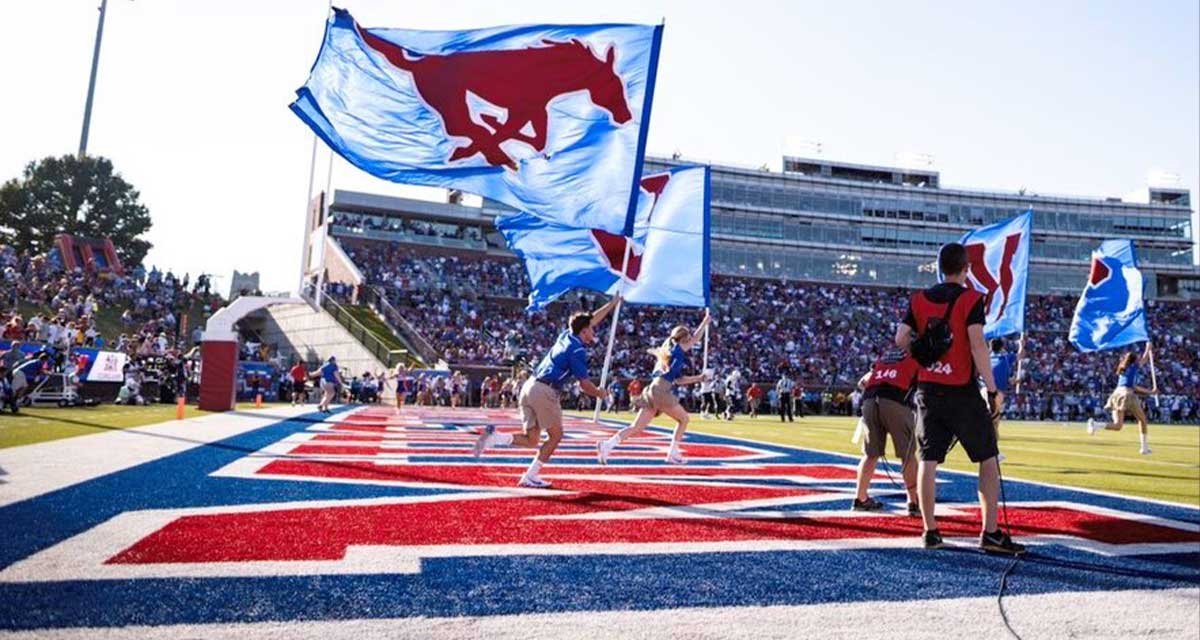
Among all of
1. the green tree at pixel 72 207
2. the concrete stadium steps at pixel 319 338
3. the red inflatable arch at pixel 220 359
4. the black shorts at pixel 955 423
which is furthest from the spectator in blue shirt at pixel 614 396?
the green tree at pixel 72 207

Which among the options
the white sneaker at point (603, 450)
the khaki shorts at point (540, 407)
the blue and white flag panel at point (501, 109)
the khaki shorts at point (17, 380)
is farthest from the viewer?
the khaki shorts at point (17, 380)

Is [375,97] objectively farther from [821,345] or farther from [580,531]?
[821,345]

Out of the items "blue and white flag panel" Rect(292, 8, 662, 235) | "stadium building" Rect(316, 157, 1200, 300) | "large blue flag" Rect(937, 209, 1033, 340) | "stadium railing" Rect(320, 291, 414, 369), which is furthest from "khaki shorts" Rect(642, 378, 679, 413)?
"stadium building" Rect(316, 157, 1200, 300)

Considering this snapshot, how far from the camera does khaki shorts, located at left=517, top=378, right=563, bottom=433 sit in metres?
7.68

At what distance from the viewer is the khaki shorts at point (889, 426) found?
260 inches

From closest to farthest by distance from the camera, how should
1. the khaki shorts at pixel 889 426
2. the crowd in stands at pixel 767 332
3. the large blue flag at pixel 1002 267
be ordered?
the khaki shorts at pixel 889 426
the large blue flag at pixel 1002 267
the crowd in stands at pixel 767 332

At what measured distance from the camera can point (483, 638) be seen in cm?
298

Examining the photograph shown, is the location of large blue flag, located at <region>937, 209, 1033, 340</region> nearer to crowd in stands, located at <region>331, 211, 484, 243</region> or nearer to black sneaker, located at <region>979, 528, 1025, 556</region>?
black sneaker, located at <region>979, 528, 1025, 556</region>

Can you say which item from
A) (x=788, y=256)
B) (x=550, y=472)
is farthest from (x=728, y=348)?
(x=550, y=472)

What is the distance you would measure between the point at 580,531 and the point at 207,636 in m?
2.69

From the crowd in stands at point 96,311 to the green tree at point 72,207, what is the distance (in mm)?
20696

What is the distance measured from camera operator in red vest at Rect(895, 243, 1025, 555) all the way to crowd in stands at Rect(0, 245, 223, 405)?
18253 mm

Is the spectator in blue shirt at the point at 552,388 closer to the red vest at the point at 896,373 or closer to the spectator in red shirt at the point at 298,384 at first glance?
the red vest at the point at 896,373

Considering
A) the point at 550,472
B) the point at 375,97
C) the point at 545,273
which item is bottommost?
the point at 550,472
